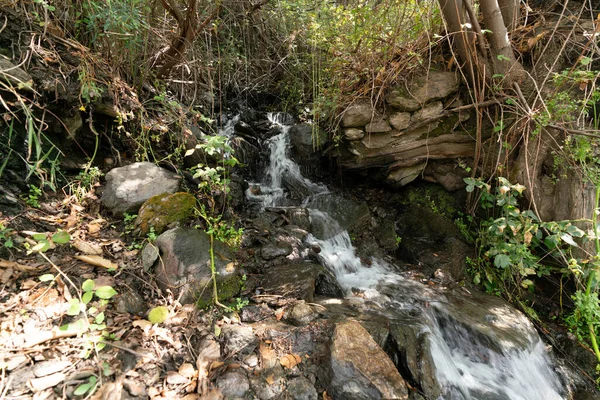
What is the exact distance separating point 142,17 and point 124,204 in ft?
6.45

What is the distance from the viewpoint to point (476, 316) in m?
2.80

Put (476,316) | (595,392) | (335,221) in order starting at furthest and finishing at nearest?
1. (335,221)
2. (476,316)
3. (595,392)

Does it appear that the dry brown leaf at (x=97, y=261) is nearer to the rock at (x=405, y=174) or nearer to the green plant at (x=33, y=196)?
the green plant at (x=33, y=196)

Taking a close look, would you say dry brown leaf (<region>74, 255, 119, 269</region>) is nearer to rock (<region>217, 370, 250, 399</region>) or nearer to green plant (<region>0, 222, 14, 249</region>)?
green plant (<region>0, 222, 14, 249</region>)

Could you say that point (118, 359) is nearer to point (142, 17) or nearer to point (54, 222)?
point (54, 222)

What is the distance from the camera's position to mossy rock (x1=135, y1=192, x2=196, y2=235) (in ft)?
8.25

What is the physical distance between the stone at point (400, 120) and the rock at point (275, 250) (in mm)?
2224

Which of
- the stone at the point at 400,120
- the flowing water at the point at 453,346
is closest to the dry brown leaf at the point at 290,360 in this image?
the flowing water at the point at 453,346

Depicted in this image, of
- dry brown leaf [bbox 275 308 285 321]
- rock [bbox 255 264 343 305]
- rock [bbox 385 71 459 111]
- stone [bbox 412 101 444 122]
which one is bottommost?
dry brown leaf [bbox 275 308 285 321]

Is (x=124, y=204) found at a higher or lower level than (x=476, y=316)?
higher

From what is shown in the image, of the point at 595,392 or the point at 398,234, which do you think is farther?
the point at 398,234

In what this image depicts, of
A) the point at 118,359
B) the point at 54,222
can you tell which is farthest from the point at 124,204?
the point at 118,359

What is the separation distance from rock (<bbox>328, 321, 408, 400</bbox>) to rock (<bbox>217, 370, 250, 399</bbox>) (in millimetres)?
535

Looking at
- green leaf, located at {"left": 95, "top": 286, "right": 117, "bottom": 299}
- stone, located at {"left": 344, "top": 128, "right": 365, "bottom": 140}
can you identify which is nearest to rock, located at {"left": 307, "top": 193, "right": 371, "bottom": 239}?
stone, located at {"left": 344, "top": 128, "right": 365, "bottom": 140}
